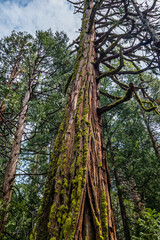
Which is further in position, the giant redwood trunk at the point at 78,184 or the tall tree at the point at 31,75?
the tall tree at the point at 31,75

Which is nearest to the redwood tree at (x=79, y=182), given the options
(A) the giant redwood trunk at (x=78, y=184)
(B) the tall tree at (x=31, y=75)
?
(A) the giant redwood trunk at (x=78, y=184)

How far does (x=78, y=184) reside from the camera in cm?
145

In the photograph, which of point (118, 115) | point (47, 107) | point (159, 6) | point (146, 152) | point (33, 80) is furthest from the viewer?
point (118, 115)

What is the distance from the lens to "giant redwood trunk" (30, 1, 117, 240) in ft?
4.10

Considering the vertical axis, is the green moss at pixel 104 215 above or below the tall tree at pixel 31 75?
below

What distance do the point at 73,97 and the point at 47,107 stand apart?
3445 mm

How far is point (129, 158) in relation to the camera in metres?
8.05

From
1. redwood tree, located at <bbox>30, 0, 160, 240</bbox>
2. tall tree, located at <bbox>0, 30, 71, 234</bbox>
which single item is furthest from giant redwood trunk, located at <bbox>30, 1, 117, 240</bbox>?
tall tree, located at <bbox>0, 30, 71, 234</bbox>

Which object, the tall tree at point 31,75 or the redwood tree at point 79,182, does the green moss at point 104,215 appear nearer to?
the redwood tree at point 79,182

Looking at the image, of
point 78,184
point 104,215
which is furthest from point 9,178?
point 104,215

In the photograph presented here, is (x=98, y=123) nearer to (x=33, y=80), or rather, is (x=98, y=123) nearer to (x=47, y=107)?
(x=47, y=107)

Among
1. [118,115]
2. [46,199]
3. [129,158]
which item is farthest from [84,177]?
[118,115]

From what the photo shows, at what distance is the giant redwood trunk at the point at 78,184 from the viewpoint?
4.10 ft

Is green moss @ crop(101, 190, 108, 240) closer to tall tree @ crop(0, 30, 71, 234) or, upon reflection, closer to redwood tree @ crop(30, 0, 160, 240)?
redwood tree @ crop(30, 0, 160, 240)
